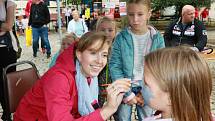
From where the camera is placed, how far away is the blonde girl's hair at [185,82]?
125cm

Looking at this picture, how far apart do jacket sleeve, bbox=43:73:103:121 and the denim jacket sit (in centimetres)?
104

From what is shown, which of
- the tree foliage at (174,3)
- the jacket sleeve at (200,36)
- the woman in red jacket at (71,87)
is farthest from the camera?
the tree foliage at (174,3)

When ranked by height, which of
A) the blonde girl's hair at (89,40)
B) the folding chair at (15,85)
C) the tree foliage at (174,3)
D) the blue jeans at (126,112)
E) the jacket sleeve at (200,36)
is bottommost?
the blue jeans at (126,112)

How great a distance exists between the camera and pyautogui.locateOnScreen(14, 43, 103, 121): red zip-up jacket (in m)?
1.61

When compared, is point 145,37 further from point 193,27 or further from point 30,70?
point 193,27

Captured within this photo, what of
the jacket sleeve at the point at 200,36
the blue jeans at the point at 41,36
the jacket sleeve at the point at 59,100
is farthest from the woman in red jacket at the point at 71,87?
the blue jeans at the point at 41,36

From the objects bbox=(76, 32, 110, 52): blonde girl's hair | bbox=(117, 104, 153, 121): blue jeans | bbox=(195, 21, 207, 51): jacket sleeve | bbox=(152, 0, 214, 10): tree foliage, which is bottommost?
bbox=(117, 104, 153, 121): blue jeans

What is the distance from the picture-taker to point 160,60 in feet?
4.31

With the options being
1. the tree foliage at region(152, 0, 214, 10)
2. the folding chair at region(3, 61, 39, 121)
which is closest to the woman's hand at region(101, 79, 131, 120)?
the folding chair at region(3, 61, 39, 121)

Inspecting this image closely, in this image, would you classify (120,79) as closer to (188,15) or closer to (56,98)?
(56,98)

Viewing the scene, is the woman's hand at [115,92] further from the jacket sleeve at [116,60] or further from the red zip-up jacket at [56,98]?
the jacket sleeve at [116,60]

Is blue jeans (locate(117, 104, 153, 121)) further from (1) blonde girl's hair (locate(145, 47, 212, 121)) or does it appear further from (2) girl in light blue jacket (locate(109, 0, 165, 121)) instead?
(1) blonde girl's hair (locate(145, 47, 212, 121))

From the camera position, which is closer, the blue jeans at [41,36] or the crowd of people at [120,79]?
the crowd of people at [120,79]

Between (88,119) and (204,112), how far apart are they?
20.9 inches
